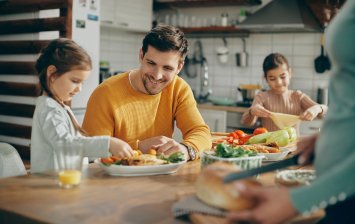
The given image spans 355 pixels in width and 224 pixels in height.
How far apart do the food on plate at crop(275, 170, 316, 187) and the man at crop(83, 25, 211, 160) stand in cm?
52

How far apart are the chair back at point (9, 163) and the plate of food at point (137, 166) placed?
34 cm

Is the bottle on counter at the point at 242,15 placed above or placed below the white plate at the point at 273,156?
above

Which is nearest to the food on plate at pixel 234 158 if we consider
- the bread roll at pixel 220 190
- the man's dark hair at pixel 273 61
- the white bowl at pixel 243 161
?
the white bowl at pixel 243 161

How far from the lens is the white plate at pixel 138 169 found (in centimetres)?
137

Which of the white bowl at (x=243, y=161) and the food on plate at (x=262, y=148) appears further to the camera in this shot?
the food on plate at (x=262, y=148)

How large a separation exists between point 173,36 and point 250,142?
0.59 metres

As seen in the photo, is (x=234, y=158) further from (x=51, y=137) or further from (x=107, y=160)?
(x=51, y=137)

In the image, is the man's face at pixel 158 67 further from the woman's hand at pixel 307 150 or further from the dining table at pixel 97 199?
the woman's hand at pixel 307 150

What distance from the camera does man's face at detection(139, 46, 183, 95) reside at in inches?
76.2

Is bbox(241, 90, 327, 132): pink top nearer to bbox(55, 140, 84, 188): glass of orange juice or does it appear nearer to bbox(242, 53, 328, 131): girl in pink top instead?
bbox(242, 53, 328, 131): girl in pink top

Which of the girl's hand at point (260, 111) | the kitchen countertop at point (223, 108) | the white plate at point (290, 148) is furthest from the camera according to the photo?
the kitchen countertop at point (223, 108)

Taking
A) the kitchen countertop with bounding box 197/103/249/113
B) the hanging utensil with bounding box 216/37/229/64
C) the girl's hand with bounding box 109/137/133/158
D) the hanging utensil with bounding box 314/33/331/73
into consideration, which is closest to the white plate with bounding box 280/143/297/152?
the girl's hand with bounding box 109/137/133/158

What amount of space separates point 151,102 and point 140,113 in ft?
0.27

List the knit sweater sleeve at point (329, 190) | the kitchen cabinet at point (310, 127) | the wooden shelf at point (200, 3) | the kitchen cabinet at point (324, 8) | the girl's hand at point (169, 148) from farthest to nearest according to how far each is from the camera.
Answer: the wooden shelf at point (200, 3)
the kitchen cabinet at point (324, 8)
the kitchen cabinet at point (310, 127)
the girl's hand at point (169, 148)
the knit sweater sleeve at point (329, 190)
